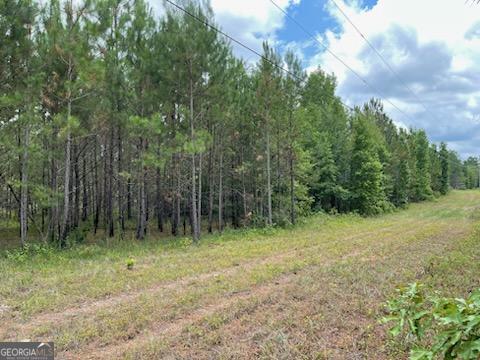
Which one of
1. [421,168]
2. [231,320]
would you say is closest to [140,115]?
[231,320]

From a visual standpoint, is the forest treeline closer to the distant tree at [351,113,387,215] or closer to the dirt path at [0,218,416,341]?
the distant tree at [351,113,387,215]

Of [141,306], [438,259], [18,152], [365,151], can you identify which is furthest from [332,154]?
[141,306]

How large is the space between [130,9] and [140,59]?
76.3 inches

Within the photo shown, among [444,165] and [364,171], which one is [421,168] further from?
[364,171]

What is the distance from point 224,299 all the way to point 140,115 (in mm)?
9403

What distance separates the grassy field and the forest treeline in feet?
12.9

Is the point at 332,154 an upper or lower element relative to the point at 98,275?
→ upper

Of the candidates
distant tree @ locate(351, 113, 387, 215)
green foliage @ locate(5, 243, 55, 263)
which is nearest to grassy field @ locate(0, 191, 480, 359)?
green foliage @ locate(5, 243, 55, 263)

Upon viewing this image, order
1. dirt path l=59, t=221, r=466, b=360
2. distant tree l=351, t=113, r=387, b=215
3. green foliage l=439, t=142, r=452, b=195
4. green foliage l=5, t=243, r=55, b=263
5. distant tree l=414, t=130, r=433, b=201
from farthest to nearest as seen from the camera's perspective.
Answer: green foliage l=439, t=142, r=452, b=195 < distant tree l=414, t=130, r=433, b=201 < distant tree l=351, t=113, r=387, b=215 < green foliage l=5, t=243, r=55, b=263 < dirt path l=59, t=221, r=466, b=360

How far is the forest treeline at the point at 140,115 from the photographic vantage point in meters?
9.95

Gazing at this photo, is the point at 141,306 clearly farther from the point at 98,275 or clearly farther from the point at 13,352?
the point at 98,275

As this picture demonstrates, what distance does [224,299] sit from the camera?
531 cm

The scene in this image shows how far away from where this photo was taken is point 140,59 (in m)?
12.4

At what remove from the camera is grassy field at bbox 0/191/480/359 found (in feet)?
12.1
